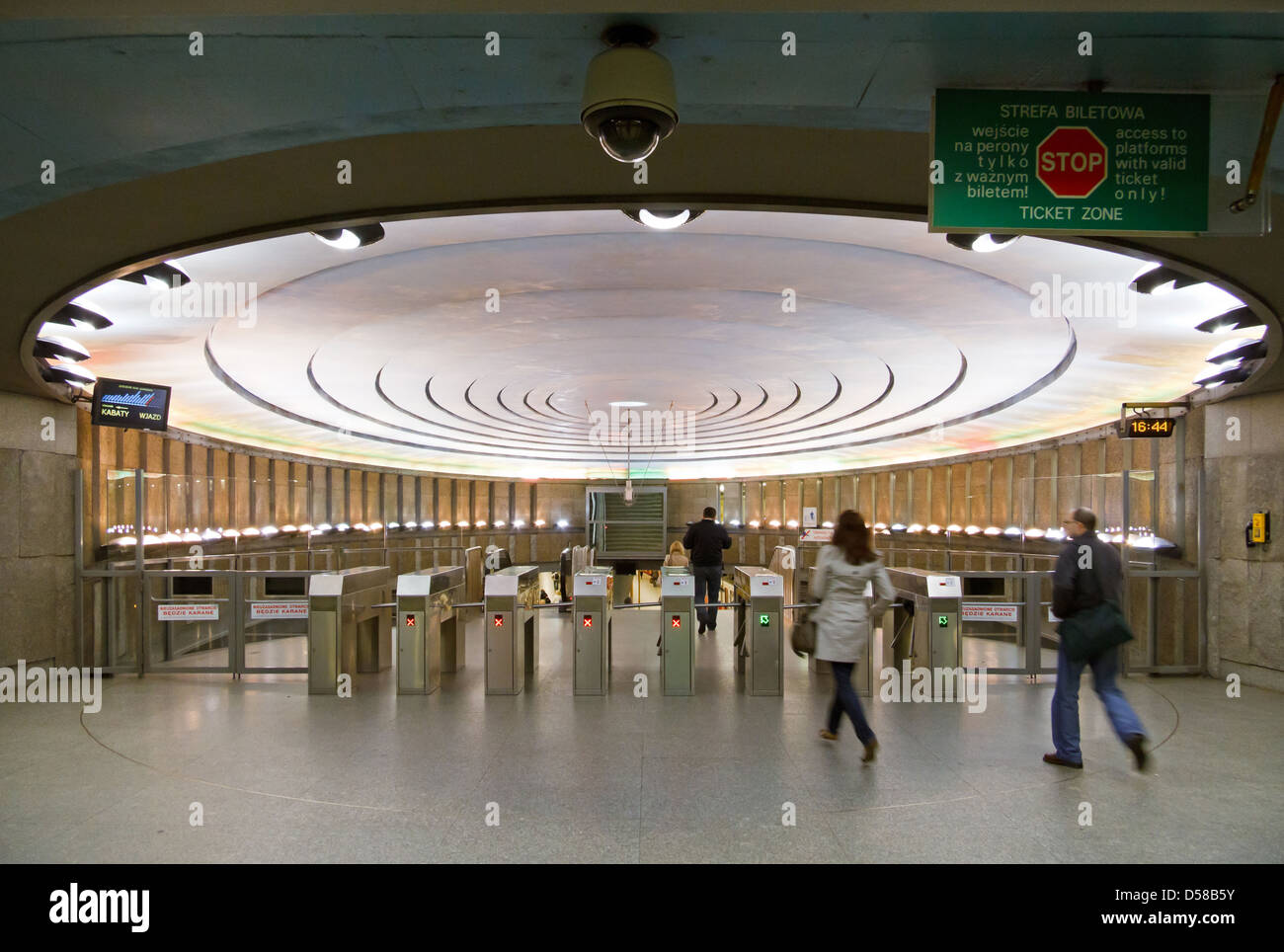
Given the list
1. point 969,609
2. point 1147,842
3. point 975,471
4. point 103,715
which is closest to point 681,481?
point 975,471

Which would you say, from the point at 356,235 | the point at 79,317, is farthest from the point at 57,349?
the point at 356,235

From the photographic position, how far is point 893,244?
5.77 meters

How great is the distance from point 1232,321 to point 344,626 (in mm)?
8940

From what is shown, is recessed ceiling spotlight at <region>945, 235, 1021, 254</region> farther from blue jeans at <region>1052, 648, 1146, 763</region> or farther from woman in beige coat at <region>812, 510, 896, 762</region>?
blue jeans at <region>1052, 648, 1146, 763</region>

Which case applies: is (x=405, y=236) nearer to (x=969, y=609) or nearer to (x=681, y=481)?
(x=969, y=609)

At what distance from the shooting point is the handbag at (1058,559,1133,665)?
16.4ft

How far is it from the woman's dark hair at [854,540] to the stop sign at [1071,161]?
262 cm

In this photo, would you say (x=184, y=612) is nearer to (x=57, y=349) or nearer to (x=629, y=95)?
(x=57, y=349)

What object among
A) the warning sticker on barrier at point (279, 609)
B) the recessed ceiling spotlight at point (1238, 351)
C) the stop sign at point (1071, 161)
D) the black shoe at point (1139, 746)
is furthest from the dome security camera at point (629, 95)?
the warning sticker on barrier at point (279, 609)

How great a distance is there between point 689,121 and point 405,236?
2.95 metres

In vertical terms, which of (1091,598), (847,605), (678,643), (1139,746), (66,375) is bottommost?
(1139,746)

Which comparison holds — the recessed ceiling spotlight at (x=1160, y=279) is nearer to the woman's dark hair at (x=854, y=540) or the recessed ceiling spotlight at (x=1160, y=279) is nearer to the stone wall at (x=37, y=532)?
the woman's dark hair at (x=854, y=540)

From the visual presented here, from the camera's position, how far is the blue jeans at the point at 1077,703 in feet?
16.4

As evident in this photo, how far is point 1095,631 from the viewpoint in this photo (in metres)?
5.04
